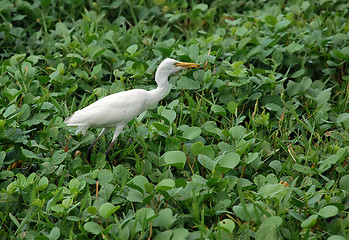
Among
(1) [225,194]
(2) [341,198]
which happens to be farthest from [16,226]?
(2) [341,198]

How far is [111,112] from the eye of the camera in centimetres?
299

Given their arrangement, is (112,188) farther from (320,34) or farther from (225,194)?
(320,34)

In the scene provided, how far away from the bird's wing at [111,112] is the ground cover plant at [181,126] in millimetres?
180

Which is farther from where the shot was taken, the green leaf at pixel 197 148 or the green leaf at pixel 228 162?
the green leaf at pixel 197 148

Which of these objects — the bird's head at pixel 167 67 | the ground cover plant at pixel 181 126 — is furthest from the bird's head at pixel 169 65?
the ground cover plant at pixel 181 126

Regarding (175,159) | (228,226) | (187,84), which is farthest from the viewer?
(187,84)

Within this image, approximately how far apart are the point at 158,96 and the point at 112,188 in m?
0.74

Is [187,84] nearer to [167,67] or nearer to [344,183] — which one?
[167,67]

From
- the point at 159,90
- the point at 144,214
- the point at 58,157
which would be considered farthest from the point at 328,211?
the point at 58,157

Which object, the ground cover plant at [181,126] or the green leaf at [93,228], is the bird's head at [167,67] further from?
the green leaf at [93,228]

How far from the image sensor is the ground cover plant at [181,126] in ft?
8.46

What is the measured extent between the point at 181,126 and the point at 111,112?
1.59 ft

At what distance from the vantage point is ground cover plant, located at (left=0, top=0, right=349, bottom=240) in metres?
2.58

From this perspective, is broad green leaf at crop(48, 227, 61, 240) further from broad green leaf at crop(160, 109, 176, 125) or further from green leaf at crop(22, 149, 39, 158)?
broad green leaf at crop(160, 109, 176, 125)
